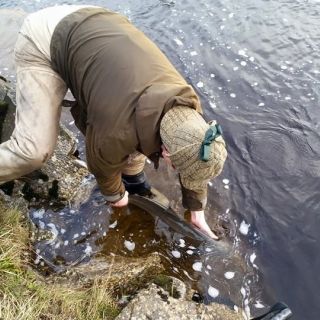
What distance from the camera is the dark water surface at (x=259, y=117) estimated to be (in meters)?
4.02

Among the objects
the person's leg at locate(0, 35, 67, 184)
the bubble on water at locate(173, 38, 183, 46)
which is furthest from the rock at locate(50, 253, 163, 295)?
the bubble on water at locate(173, 38, 183, 46)

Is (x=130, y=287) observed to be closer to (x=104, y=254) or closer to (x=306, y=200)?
(x=104, y=254)

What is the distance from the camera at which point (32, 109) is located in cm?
350

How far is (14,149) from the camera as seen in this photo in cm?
353

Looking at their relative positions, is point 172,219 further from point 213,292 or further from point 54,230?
point 54,230

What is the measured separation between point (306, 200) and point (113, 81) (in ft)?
8.98

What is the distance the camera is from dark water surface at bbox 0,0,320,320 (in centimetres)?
402

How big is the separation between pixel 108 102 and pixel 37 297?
4.76 ft

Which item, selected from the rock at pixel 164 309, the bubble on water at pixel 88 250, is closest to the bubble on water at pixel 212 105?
the bubble on water at pixel 88 250

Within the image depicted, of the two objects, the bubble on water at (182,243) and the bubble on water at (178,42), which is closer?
the bubble on water at (182,243)

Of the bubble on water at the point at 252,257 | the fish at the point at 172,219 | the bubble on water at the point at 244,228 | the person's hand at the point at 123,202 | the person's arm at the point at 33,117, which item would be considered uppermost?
the person's arm at the point at 33,117

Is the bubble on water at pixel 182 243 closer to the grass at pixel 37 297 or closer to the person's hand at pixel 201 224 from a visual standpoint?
the person's hand at pixel 201 224

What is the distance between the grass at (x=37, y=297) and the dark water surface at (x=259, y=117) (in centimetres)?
72

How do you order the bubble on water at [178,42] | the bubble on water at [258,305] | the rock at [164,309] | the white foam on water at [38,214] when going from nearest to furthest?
the rock at [164,309], the bubble on water at [258,305], the white foam on water at [38,214], the bubble on water at [178,42]
